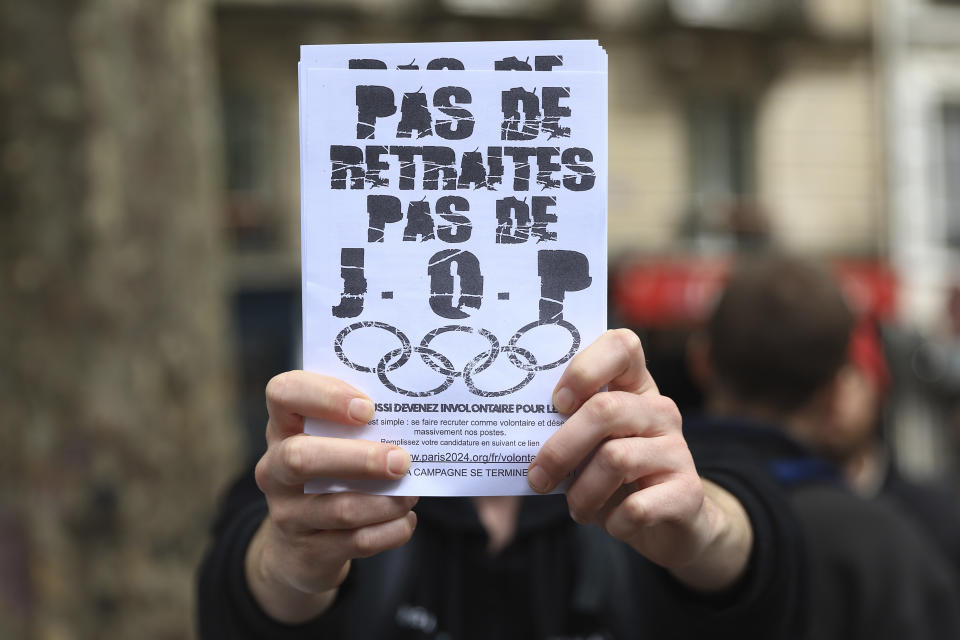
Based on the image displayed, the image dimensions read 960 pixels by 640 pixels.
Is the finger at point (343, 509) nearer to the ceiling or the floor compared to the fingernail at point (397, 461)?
nearer to the floor

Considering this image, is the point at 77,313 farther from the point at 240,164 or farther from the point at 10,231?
the point at 240,164

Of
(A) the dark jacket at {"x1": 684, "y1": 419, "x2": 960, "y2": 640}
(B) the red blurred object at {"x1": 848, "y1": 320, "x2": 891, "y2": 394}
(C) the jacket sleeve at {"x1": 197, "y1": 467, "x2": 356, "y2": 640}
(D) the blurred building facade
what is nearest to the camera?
(C) the jacket sleeve at {"x1": 197, "y1": 467, "x2": 356, "y2": 640}

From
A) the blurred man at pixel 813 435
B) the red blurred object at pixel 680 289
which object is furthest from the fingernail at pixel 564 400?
the red blurred object at pixel 680 289

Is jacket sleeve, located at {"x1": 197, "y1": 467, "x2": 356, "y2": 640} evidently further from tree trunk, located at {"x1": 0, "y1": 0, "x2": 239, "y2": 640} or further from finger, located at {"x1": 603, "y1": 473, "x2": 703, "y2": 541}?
tree trunk, located at {"x1": 0, "y1": 0, "x2": 239, "y2": 640}

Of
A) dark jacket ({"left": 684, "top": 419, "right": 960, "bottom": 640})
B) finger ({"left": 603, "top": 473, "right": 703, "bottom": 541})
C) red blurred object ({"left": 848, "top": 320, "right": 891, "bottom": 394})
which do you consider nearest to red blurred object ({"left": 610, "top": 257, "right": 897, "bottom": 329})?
red blurred object ({"left": 848, "top": 320, "right": 891, "bottom": 394})

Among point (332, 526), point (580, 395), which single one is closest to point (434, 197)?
point (580, 395)

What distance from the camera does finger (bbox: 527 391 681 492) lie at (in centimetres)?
103

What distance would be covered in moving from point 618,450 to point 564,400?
8 cm

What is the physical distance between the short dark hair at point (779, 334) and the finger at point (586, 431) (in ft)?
3.25

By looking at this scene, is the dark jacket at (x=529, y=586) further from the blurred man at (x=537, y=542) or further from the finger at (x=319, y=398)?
the finger at (x=319, y=398)

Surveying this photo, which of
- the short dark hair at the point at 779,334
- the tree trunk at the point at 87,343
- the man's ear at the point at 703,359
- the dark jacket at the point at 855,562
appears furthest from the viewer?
the tree trunk at the point at 87,343

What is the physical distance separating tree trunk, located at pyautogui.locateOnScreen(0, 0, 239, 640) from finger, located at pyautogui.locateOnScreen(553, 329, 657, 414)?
2072mm

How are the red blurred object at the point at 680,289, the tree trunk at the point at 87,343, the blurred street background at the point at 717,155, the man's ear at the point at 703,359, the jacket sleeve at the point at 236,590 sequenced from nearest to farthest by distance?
the jacket sleeve at the point at 236,590, the man's ear at the point at 703,359, the tree trunk at the point at 87,343, the red blurred object at the point at 680,289, the blurred street background at the point at 717,155

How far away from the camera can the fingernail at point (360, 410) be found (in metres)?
1.04
